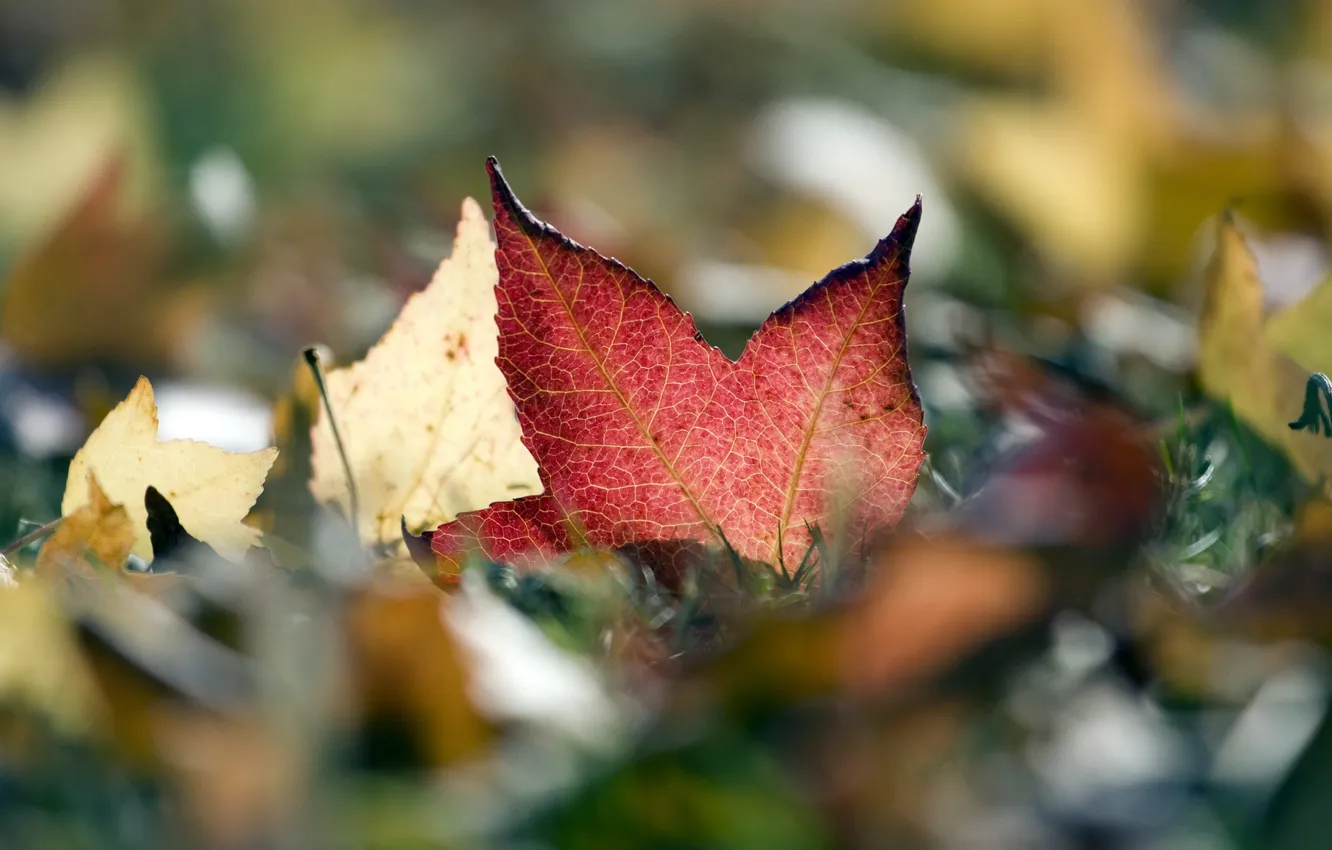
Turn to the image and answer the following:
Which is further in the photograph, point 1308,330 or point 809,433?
point 1308,330

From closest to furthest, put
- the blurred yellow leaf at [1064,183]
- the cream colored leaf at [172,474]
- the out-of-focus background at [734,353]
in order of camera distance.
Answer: the out-of-focus background at [734,353]
the cream colored leaf at [172,474]
the blurred yellow leaf at [1064,183]

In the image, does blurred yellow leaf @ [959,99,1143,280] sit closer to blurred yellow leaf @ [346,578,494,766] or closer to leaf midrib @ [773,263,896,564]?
leaf midrib @ [773,263,896,564]

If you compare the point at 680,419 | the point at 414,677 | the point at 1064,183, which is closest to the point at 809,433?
the point at 680,419

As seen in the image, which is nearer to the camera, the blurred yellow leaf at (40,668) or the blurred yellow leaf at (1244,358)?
the blurred yellow leaf at (40,668)

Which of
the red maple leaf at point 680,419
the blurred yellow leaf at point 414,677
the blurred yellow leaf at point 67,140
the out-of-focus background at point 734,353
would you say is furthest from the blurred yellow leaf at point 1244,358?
the blurred yellow leaf at point 67,140

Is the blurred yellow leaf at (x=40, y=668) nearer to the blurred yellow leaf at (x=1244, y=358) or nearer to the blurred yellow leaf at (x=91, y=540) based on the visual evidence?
the blurred yellow leaf at (x=91, y=540)

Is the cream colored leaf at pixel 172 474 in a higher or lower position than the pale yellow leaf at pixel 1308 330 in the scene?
lower

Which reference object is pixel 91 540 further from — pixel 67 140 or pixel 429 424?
pixel 67 140

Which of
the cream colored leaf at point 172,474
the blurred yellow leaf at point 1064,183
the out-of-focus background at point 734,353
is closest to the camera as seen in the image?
the out-of-focus background at point 734,353
